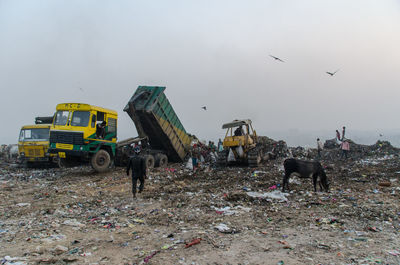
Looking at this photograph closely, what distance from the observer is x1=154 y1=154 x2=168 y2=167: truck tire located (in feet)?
38.8

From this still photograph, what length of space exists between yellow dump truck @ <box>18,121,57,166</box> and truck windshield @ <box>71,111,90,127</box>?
3.12 metres

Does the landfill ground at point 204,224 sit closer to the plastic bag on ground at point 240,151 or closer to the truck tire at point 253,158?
the truck tire at point 253,158

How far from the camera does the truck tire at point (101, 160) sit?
380 inches

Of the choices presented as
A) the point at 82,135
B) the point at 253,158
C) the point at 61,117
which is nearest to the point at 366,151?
the point at 253,158

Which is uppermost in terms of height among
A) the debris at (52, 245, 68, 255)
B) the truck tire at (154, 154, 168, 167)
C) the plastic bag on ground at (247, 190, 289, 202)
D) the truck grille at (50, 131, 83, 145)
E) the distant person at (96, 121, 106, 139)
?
the distant person at (96, 121, 106, 139)

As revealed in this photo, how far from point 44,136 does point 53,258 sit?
10.7 m

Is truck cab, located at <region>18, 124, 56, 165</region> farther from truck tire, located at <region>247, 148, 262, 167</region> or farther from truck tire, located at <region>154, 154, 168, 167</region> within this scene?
truck tire, located at <region>247, 148, 262, 167</region>

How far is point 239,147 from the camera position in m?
11.1

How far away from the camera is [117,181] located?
28.4 feet

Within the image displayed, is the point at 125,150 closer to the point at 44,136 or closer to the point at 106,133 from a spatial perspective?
the point at 106,133

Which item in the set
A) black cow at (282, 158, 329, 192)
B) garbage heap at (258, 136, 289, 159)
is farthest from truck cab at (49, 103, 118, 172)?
garbage heap at (258, 136, 289, 159)

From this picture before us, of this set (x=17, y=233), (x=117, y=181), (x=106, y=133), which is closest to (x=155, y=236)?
(x=17, y=233)

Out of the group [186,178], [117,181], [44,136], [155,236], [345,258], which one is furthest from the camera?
[44,136]

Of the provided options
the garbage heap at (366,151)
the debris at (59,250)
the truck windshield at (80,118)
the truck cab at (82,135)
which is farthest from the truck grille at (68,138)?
the garbage heap at (366,151)
